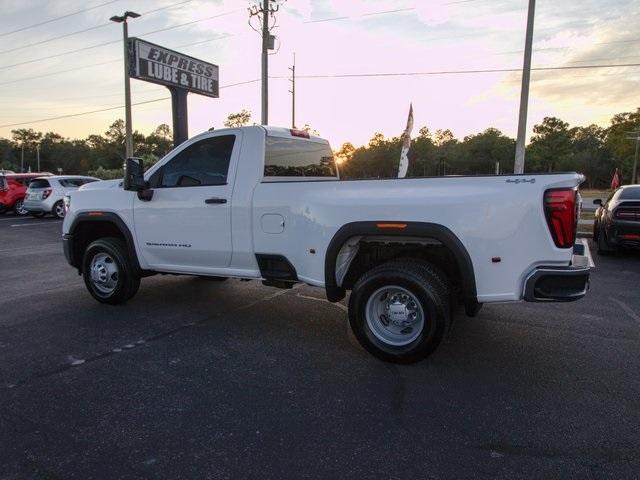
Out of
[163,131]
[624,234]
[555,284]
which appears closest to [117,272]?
[555,284]

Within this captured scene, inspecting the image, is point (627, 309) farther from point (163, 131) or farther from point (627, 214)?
point (163, 131)

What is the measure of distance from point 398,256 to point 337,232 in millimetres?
663

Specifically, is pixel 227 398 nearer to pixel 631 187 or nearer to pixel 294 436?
pixel 294 436

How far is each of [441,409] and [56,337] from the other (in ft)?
12.2

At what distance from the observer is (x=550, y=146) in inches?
2655

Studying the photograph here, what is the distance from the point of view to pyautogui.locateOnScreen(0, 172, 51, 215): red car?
19.3 metres

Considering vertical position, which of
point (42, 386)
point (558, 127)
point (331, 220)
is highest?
point (558, 127)

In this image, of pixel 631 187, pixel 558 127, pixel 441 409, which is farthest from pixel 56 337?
pixel 558 127

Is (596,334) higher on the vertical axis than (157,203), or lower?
lower

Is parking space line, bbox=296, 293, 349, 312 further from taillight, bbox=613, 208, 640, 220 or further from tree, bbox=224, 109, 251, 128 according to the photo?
tree, bbox=224, 109, 251, 128

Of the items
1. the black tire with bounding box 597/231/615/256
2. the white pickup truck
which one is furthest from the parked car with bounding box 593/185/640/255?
the white pickup truck

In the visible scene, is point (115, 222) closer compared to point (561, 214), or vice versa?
point (561, 214)

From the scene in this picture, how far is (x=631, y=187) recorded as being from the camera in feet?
33.4

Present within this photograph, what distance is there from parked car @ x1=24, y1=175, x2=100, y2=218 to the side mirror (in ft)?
45.0
